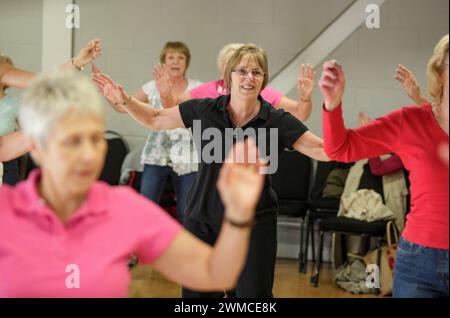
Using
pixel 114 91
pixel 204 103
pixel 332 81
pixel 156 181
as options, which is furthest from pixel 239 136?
pixel 156 181

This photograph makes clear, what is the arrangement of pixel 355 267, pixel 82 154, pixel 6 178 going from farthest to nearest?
pixel 355 267 → pixel 6 178 → pixel 82 154

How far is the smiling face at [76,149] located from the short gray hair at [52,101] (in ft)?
0.04

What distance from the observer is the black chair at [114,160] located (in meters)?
5.56

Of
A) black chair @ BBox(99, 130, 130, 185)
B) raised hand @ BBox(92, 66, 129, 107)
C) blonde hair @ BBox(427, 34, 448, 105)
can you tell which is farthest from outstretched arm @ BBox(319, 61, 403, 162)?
black chair @ BBox(99, 130, 130, 185)

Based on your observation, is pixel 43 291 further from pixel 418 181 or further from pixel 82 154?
pixel 418 181

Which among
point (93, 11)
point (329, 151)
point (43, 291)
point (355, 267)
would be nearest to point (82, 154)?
point (43, 291)

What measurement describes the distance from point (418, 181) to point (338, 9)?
374 cm

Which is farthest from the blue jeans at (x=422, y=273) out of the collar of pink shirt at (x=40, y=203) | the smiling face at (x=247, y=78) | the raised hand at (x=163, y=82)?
the raised hand at (x=163, y=82)

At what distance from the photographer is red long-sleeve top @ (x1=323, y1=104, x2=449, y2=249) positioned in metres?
1.93

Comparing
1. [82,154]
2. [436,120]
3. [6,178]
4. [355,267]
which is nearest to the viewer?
[82,154]

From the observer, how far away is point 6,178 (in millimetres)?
3566

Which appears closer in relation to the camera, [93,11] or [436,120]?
[436,120]

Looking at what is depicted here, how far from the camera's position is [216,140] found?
2922mm

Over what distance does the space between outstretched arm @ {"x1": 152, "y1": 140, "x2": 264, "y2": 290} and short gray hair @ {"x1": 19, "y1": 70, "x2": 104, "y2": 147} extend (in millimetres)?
298
